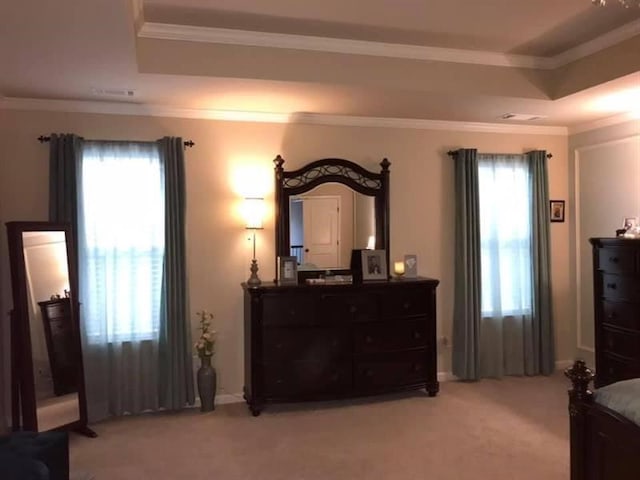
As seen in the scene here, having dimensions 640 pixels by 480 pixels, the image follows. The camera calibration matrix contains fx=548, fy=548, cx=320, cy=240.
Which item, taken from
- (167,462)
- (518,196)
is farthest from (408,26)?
(167,462)

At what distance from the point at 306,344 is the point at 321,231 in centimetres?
100

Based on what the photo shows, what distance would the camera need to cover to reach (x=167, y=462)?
138 inches

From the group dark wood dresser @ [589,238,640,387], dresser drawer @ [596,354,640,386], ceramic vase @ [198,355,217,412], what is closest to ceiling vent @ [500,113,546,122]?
dark wood dresser @ [589,238,640,387]

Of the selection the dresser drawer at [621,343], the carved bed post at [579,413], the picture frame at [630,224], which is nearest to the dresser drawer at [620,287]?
the dresser drawer at [621,343]

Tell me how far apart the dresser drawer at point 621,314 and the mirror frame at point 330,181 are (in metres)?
1.83

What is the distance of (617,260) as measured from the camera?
4.41m

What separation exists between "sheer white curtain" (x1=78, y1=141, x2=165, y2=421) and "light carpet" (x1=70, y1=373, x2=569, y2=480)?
282 mm

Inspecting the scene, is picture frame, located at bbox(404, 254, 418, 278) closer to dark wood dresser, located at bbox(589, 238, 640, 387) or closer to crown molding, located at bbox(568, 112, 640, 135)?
dark wood dresser, located at bbox(589, 238, 640, 387)

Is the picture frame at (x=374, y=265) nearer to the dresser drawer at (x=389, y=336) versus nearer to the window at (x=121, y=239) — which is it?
the dresser drawer at (x=389, y=336)

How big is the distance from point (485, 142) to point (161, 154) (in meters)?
3.05

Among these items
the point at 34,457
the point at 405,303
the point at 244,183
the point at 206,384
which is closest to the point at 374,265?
the point at 405,303

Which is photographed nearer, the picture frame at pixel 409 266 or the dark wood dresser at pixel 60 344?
the dark wood dresser at pixel 60 344

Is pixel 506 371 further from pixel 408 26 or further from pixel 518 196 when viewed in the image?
pixel 408 26

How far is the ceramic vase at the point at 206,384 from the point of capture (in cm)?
441
